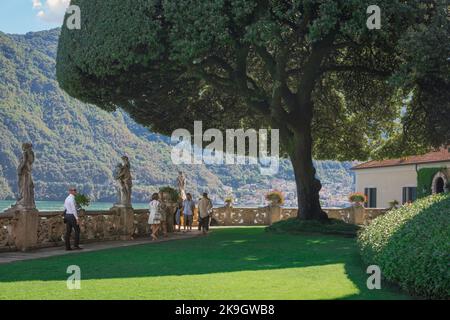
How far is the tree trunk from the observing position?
2756 centimetres

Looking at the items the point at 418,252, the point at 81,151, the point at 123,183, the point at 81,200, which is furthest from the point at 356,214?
the point at 81,151

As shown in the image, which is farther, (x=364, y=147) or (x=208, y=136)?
(x=364, y=147)

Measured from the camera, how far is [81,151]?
140m

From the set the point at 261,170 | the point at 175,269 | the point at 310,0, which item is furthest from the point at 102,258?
the point at 261,170

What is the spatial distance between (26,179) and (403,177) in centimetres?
3362

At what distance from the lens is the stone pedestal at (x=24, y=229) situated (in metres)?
18.8

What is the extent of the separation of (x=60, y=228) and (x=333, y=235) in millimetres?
11049

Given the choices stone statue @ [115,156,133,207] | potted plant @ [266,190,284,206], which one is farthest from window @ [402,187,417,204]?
stone statue @ [115,156,133,207]

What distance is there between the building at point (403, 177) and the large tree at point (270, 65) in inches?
215

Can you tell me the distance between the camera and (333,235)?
25266 millimetres

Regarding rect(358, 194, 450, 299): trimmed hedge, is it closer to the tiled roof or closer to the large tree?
the large tree

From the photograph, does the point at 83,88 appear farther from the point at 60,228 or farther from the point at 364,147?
the point at 364,147

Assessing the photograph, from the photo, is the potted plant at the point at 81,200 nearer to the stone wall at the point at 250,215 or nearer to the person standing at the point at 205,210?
the person standing at the point at 205,210

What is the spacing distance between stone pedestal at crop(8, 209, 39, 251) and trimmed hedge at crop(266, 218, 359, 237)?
1127cm
